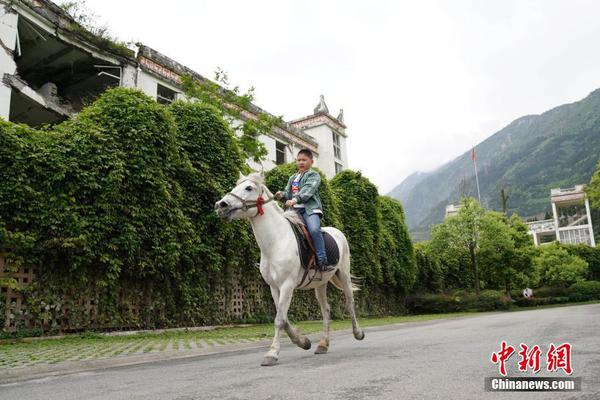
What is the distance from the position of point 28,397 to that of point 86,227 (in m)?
7.28

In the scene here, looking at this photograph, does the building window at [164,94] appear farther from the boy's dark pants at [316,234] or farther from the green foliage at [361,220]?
the boy's dark pants at [316,234]

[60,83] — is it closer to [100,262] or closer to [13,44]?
[13,44]

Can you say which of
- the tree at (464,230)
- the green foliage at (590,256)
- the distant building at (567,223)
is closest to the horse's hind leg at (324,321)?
the tree at (464,230)

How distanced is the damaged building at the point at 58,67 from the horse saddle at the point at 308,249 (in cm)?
1518

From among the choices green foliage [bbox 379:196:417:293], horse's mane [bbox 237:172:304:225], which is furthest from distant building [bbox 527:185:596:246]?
horse's mane [bbox 237:172:304:225]

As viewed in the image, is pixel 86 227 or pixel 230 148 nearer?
pixel 86 227

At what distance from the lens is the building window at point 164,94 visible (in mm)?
24344

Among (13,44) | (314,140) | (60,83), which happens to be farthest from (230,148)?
(314,140)

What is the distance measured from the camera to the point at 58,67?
69.8 ft

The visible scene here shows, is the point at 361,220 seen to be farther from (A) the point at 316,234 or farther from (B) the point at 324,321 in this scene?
(A) the point at 316,234

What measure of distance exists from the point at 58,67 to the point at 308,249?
Result: 67.0 feet

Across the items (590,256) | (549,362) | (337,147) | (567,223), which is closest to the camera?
(549,362)

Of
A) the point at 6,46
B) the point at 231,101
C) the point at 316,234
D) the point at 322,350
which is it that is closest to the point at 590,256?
the point at 231,101

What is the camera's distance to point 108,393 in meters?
3.79
